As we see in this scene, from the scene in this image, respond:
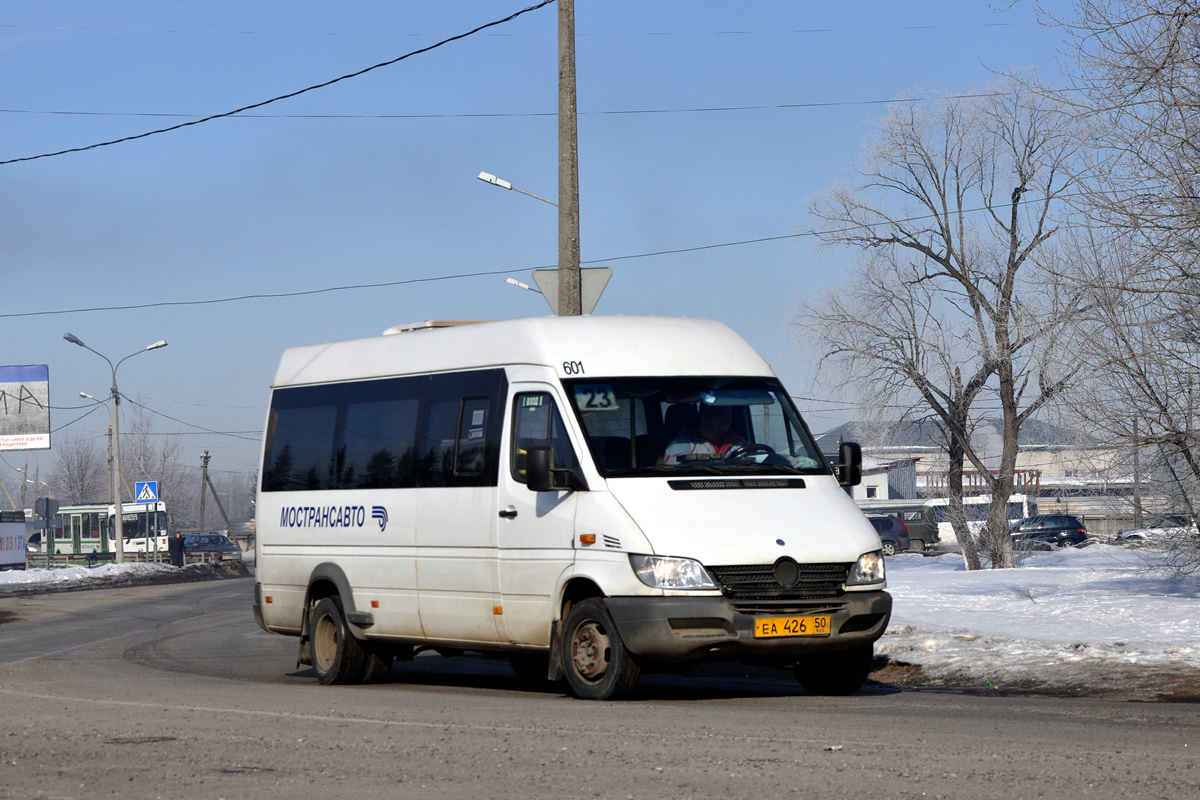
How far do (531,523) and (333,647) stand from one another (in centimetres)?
310

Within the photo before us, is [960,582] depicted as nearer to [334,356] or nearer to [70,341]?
[334,356]

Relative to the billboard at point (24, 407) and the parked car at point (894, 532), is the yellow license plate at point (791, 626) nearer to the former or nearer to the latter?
the parked car at point (894, 532)

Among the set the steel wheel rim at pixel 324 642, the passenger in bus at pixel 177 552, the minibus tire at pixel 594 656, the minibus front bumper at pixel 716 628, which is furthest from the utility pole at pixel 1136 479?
the passenger in bus at pixel 177 552

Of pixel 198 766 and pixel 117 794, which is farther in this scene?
pixel 198 766

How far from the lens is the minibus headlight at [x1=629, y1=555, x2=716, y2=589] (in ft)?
31.1

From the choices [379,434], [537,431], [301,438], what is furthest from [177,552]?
[537,431]

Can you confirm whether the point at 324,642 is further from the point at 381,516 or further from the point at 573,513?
the point at 573,513

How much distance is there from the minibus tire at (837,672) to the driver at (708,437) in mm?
1608

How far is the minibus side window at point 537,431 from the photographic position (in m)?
10.4

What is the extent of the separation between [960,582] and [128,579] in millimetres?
29579

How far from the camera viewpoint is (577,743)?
7.45 meters

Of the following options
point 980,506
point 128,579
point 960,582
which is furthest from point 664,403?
point 128,579

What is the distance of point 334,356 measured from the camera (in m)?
13.2

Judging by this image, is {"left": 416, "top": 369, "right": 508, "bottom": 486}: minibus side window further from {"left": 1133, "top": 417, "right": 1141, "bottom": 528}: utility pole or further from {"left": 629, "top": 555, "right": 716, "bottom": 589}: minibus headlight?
{"left": 1133, "top": 417, "right": 1141, "bottom": 528}: utility pole
